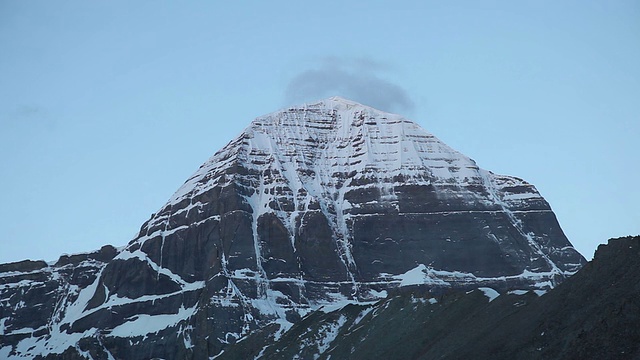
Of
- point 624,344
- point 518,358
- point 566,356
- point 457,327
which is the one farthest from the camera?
point 457,327

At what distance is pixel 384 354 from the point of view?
200 metres

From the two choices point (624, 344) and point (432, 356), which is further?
point (432, 356)

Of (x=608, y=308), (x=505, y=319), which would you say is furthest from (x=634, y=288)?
(x=505, y=319)

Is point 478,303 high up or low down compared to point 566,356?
up

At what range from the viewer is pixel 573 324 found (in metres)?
143

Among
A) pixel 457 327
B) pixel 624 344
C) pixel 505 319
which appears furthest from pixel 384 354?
pixel 624 344

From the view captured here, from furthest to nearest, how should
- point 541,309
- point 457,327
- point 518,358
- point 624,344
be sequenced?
point 457,327
point 541,309
point 518,358
point 624,344

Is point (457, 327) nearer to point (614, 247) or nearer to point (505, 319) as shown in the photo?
point (505, 319)

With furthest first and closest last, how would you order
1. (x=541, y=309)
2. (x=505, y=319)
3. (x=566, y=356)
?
(x=505, y=319) < (x=541, y=309) < (x=566, y=356)

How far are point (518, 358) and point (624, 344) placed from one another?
22.5 m

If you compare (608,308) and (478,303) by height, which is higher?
(478,303)

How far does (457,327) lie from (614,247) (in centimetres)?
4278

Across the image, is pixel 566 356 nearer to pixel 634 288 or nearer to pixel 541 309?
pixel 634 288

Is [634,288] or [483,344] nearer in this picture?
[634,288]
